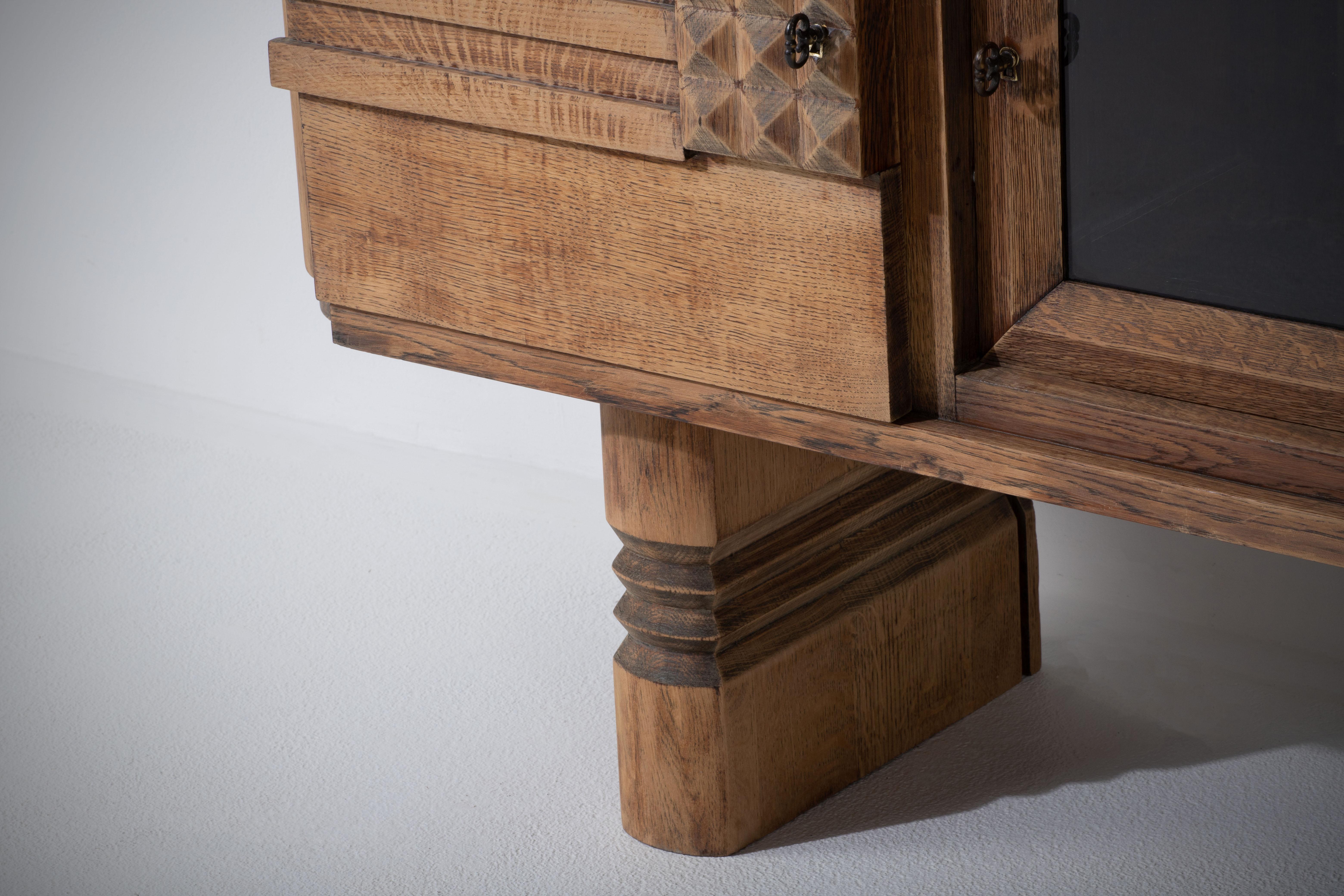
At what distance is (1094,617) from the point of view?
5.65 ft

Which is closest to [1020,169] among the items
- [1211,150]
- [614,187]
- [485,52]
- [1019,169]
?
[1019,169]

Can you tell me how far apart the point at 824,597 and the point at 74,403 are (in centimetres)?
153

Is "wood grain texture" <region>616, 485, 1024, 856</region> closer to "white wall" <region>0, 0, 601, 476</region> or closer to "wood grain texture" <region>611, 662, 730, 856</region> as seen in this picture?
"wood grain texture" <region>611, 662, 730, 856</region>

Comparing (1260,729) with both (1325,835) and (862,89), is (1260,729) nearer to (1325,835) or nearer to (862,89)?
(1325,835)

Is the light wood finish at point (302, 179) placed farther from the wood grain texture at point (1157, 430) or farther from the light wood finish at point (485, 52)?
the wood grain texture at point (1157, 430)

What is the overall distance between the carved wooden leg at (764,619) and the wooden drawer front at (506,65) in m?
0.28

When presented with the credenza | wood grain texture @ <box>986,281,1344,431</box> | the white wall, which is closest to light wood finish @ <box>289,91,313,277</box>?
the credenza

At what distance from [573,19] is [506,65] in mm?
63

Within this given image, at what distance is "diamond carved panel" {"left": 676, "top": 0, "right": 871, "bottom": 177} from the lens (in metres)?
0.92

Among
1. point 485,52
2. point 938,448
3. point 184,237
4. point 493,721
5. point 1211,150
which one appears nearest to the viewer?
point 1211,150

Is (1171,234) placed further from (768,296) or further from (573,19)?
(573,19)

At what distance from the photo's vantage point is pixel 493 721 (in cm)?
158

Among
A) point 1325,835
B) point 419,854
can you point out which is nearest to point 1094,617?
point 1325,835

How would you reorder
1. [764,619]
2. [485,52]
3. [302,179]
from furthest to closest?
1. [764,619]
2. [302,179]
3. [485,52]
